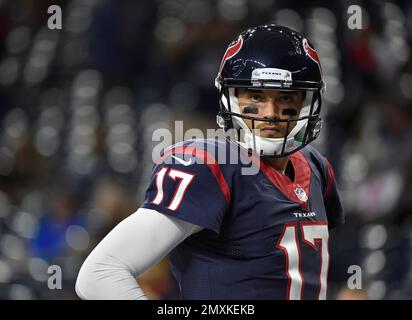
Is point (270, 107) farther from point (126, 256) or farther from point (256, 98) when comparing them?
point (126, 256)

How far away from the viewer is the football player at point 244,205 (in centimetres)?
123

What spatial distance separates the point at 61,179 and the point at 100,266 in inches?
65.6

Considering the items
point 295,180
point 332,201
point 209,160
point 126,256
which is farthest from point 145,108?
point 126,256

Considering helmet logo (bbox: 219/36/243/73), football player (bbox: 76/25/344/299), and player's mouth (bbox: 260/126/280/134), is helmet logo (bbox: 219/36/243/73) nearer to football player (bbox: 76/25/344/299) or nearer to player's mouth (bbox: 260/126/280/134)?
football player (bbox: 76/25/344/299)

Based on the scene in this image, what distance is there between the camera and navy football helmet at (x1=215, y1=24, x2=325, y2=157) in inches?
54.2

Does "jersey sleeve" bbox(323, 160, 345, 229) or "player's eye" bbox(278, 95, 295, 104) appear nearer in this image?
"player's eye" bbox(278, 95, 295, 104)

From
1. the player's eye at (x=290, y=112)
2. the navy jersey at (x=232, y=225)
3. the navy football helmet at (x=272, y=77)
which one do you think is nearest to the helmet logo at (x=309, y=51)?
the navy football helmet at (x=272, y=77)

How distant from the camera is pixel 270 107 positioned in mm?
1391

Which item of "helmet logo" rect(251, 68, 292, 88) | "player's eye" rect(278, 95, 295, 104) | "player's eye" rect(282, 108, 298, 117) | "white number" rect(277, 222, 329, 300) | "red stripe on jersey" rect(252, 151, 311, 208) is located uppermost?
"helmet logo" rect(251, 68, 292, 88)

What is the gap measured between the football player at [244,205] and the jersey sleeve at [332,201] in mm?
96

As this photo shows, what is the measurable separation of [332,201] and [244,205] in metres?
0.36

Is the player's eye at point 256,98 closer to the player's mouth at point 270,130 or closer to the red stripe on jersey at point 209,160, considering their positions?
the player's mouth at point 270,130

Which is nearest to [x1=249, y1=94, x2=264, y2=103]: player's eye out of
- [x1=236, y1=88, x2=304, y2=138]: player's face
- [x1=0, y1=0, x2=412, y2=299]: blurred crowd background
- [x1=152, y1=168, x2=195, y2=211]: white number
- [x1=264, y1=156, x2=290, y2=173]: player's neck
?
[x1=236, y1=88, x2=304, y2=138]: player's face
